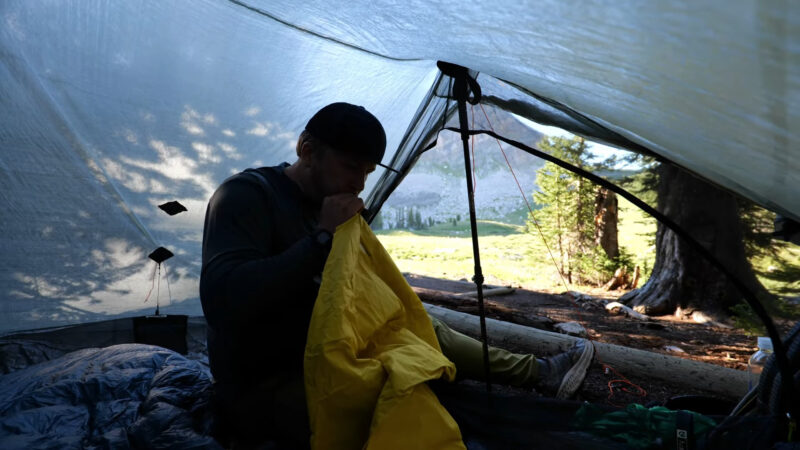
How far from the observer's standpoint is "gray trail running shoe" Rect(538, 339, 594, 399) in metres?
2.38

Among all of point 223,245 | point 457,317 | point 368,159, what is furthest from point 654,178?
point 223,245

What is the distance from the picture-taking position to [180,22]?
264 centimetres

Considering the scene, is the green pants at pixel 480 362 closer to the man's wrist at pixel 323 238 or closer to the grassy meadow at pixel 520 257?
the man's wrist at pixel 323 238

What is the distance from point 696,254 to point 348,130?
5.94m

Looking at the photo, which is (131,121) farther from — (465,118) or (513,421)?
(513,421)

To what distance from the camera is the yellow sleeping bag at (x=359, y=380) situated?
4.27 ft

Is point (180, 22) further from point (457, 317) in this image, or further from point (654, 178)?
point (654, 178)

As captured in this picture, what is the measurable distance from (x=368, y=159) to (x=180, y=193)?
88.4 inches

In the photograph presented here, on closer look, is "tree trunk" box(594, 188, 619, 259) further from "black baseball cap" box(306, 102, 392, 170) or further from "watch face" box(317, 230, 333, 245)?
"watch face" box(317, 230, 333, 245)

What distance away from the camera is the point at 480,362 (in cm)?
230

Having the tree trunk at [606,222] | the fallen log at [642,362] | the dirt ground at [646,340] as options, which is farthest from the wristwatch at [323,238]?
the tree trunk at [606,222]

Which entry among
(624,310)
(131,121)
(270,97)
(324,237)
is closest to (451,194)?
(624,310)

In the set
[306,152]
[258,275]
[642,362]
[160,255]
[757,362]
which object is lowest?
[642,362]

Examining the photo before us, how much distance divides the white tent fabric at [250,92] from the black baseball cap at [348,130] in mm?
468
